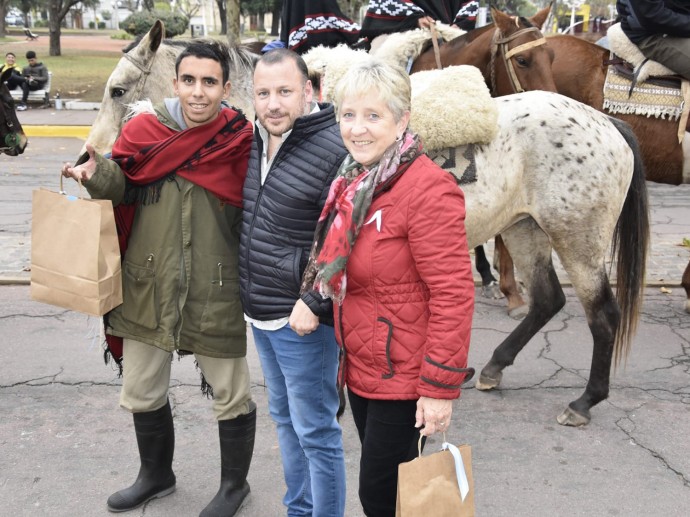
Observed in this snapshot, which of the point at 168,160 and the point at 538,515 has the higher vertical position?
the point at 168,160

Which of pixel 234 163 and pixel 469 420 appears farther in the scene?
pixel 469 420

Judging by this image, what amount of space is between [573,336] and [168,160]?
3.75 meters

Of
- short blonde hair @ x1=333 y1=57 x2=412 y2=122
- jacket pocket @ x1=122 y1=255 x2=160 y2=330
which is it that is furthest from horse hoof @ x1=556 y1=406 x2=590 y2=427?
short blonde hair @ x1=333 y1=57 x2=412 y2=122

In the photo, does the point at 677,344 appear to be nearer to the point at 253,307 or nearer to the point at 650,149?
the point at 650,149

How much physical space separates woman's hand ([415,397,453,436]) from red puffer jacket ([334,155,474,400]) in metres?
0.03

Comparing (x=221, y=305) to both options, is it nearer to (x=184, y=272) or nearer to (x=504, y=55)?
(x=184, y=272)

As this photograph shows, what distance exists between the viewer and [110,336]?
3.20 meters

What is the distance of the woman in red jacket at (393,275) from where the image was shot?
221 centimetres

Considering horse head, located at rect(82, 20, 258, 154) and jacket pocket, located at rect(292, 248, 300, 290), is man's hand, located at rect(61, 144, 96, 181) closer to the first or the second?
jacket pocket, located at rect(292, 248, 300, 290)

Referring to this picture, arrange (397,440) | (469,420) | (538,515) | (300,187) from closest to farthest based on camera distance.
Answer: (397,440)
(300,187)
(538,515)
(469,420)

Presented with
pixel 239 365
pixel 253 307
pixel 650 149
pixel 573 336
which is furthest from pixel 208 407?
pixel 650 149

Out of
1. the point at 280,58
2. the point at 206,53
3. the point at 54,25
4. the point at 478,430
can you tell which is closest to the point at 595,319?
the point at 478,430

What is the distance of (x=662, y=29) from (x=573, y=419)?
122 inches

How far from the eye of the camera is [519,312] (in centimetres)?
588
